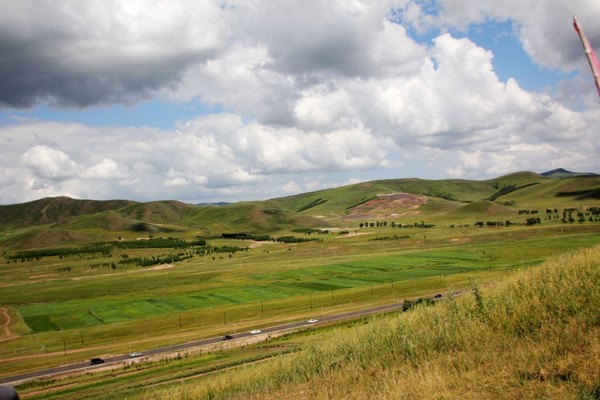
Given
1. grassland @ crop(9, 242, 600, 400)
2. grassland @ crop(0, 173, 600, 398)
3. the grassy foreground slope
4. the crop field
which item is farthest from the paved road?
the grassy foreground slope

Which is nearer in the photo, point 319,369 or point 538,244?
point 319,369

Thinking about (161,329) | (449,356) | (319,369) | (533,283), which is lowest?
(161,329)

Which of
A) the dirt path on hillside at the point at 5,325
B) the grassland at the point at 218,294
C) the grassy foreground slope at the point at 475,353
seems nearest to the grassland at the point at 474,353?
the grassy foreground slope at the point at 475,353

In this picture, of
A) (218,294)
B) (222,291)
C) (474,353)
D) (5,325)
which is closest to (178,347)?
(218,294)

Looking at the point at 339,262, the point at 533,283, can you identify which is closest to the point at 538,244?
the point at 339,262

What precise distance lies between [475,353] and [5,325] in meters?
117

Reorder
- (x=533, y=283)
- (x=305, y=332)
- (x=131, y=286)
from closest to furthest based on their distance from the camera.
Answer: (x=533, y=283) → (x=305, y=332) → (x=131, y=286)

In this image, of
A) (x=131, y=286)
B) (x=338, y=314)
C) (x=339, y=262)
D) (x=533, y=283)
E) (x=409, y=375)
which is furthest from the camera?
(x=339, y=262)

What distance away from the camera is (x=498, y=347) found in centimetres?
1253

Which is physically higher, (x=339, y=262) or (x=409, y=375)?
(x=409, y=375)

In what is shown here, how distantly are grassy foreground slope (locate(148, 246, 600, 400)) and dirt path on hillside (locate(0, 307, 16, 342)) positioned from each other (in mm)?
91538

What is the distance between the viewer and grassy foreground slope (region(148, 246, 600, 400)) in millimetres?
10258

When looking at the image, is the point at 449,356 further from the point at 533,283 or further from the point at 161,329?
the point at 161,329

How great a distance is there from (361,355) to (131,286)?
143479 mm
